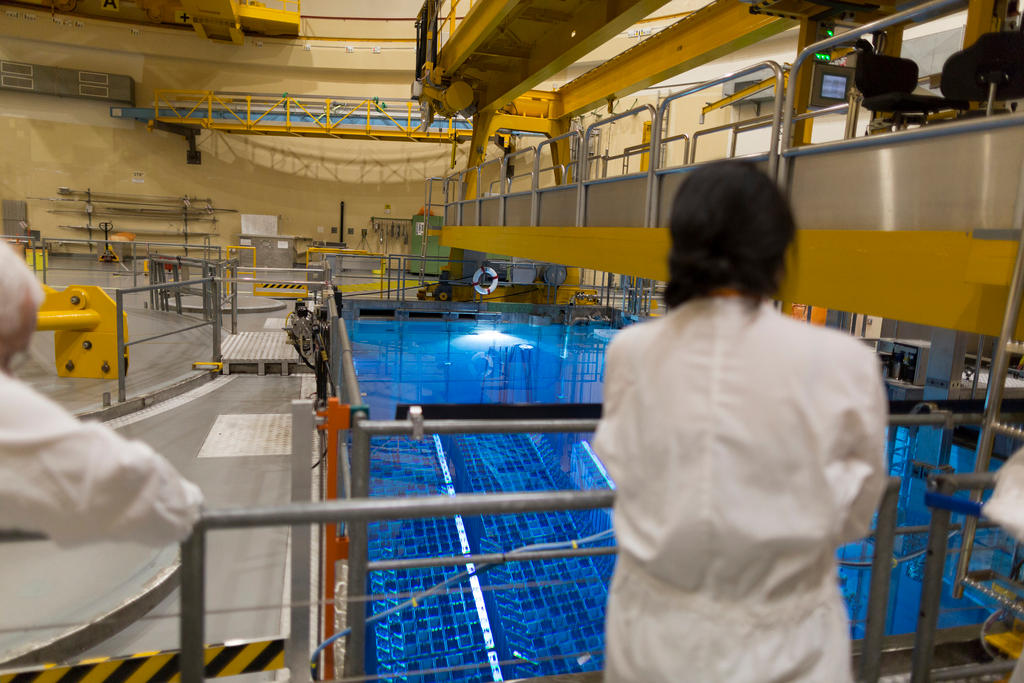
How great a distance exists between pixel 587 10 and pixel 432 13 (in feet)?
11.8

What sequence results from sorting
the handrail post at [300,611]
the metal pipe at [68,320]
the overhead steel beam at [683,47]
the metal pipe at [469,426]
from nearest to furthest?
the metal pipe at [469,426] < the handrail post at [300,611] < the metal pipe at [68,320] < the overhead steel beam at [683,47]

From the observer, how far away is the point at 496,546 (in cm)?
579

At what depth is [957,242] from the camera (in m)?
2.21

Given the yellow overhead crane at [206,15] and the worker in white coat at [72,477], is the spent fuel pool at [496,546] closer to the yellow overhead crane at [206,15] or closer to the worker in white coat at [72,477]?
the worker in white coat at [72,477]

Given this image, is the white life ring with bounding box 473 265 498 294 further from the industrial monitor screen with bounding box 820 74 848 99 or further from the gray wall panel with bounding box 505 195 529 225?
the industrial monitor screen with bounding box 820 74 848 99

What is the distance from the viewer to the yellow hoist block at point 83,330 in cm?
588

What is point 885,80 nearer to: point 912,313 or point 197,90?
point 912,313

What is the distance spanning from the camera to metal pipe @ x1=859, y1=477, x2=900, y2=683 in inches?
61.6

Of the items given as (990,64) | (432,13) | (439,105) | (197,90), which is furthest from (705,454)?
(197,90)

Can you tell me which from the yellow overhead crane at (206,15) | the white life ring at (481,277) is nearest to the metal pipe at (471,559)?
the white life ring at (481,277)

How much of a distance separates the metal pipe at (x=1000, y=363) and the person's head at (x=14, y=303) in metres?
2.52

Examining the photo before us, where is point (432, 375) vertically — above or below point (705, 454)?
below

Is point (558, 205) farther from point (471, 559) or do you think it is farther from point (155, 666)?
point (155, 666)

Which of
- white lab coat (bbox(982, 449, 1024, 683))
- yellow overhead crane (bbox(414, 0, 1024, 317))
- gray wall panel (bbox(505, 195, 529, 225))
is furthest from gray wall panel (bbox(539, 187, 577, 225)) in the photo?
white lab coat (bbox(982, 449, 1024, 683))
